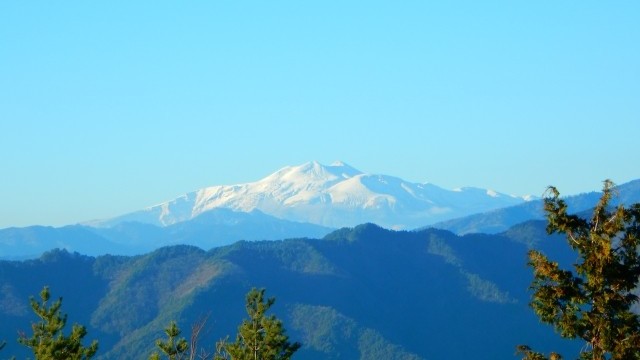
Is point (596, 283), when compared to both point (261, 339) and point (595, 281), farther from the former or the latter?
point (261, 339)

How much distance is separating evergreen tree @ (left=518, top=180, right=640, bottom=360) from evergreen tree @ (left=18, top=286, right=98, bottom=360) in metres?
26.8

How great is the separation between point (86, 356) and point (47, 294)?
4181 mm

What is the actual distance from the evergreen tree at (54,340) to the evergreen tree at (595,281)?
26.8 metres

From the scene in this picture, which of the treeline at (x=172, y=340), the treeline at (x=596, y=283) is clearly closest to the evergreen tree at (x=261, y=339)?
the treeline at (x=172, y=340)

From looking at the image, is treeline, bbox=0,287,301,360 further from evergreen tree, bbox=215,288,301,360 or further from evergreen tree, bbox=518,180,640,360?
evergreen tree, bbox=518,180,640,360

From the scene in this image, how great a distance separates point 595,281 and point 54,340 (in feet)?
101

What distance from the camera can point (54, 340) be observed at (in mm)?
57000

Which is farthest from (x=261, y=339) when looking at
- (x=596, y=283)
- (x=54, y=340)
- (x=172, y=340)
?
(x=596, y=283)

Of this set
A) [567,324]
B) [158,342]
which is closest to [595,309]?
[567,324]

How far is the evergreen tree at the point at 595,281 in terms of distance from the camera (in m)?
38.4

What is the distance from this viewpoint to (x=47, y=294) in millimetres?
58969

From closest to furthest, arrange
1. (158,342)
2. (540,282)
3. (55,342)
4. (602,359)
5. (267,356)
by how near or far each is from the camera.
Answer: (602,359) < (540,282) < (55,342) < (158,342) < (267,356)

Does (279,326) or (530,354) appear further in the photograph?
(279,326)

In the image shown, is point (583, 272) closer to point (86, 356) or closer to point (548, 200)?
point (548, 200)
